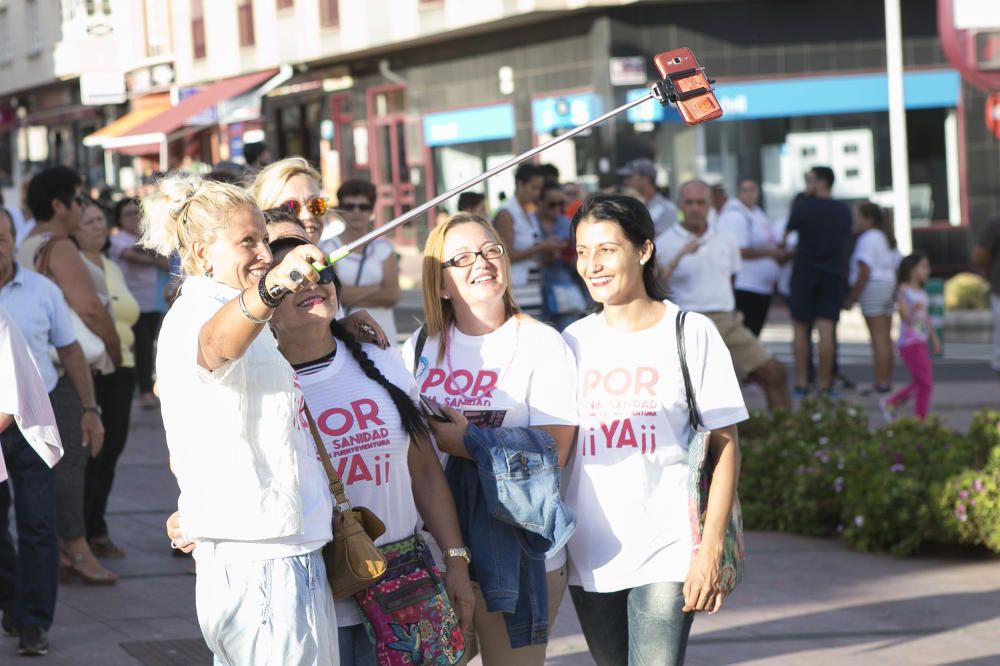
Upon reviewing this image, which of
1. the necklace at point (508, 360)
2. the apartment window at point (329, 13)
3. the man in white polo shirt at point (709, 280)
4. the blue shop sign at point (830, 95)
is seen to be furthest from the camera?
the apartment window at point (329, 13)

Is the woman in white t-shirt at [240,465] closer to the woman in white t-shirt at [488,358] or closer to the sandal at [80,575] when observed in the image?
the woman in white t-shirt at [488,358]

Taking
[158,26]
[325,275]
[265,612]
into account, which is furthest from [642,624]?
[158,26]

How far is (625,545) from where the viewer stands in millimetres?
4289

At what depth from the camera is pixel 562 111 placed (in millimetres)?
24406

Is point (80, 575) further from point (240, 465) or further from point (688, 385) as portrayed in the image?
point (240, 465)

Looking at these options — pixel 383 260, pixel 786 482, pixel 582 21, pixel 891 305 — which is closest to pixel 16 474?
pixel 383 260

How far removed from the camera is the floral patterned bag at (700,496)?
13.9 ft

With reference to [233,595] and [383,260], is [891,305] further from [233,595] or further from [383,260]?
[233,595]

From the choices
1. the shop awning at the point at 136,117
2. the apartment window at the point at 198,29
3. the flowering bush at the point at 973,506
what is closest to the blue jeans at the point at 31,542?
the flowering bush at the point at 973,506

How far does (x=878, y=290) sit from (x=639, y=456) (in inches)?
387

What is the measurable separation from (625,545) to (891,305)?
32.6 feet

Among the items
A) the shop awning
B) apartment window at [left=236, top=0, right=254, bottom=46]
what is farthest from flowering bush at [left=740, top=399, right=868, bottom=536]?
apartment window at [left=236, top=0, right=254, bottom=46]

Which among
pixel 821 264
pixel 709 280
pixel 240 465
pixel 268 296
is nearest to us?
pixel 268 296

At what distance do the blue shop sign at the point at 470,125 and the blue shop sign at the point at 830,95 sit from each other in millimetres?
2725
